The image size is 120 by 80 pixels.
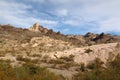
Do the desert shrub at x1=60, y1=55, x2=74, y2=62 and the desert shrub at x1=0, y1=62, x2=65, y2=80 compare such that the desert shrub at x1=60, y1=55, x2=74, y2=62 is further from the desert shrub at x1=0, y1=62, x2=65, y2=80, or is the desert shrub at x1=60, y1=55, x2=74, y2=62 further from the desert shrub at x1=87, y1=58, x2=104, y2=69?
the desert shrub at x1=0, y1=62, x2=65, y2=80

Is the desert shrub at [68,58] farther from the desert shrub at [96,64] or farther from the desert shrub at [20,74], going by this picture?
the desert shrub at [20,74]

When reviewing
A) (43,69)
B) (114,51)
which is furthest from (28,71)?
(114,51)

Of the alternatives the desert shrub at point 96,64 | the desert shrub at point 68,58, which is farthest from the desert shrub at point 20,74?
the desert shrub at point 68,58

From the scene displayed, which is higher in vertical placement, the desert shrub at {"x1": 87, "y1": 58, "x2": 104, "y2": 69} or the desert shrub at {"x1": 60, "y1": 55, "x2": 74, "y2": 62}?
the desert shrub at {"x1": 60, "y1": 55, "x2": 74, "y2": 62}

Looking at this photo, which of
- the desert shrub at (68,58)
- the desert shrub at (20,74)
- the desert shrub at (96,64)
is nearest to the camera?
the desert shrub at (20,74)

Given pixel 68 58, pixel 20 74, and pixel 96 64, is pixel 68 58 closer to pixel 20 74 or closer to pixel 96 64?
pixel 96 64

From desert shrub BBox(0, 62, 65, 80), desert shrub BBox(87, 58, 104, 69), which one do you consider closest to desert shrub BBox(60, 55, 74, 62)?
desert shrub BBox(87, 58, 104, 69)

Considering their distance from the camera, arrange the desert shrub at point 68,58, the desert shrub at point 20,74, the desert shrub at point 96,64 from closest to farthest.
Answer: the desert shrub at point 20,74 → the desert shrub at point 96,64 → the desert shrub at point 68,58

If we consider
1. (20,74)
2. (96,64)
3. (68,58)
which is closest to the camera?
(20,74)

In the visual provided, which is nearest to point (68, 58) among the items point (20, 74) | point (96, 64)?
point (96, 64)

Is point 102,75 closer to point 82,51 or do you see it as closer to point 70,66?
point 70,66

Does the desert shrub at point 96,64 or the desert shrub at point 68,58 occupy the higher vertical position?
the desert shrub at point 68,58

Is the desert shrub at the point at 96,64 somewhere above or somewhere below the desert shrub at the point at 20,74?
below

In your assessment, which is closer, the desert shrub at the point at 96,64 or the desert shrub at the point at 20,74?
the desert shrub at the point at 20,74
